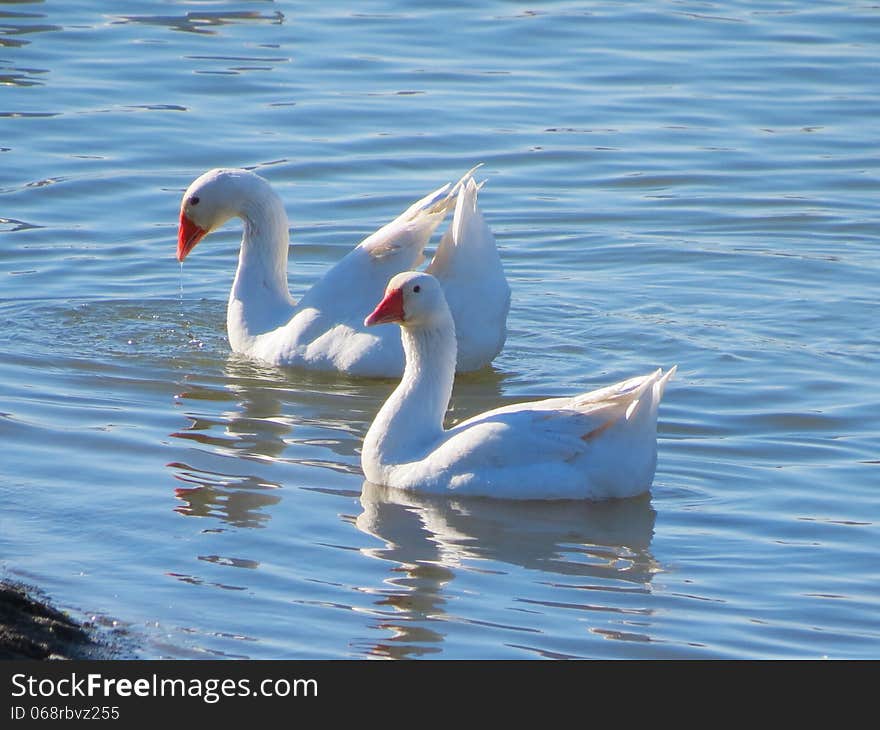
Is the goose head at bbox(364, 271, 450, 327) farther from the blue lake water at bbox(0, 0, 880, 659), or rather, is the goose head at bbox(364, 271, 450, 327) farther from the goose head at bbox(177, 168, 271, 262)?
the goose head at bbox(177, 168, 271, 262)

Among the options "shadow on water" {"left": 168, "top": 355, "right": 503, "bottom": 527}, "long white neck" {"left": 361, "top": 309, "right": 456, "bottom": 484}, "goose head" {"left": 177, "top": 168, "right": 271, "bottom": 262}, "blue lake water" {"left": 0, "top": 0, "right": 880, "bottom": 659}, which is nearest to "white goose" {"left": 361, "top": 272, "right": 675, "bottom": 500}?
"long white neck" {"left": 361, "top": 309, "right": 456, "bottom": 484}

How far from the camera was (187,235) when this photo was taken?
11117 millimetres

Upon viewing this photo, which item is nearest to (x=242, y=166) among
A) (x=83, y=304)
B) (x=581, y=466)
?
(x=83, y=304)

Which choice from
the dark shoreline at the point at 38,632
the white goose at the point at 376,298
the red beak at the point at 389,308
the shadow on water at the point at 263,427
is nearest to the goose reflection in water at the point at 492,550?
the shadow on water at the point at 263,427

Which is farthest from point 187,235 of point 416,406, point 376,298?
point 416,406

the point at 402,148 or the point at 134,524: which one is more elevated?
the point at 402,148

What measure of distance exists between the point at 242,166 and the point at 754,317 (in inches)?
199

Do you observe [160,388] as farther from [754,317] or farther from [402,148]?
[402,148]

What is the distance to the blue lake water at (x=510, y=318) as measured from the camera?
703cm

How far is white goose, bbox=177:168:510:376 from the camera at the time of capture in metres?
10.1

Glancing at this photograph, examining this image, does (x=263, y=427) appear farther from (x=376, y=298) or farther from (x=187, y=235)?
(x=187, y=235)

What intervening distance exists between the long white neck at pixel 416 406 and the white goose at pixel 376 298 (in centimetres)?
130

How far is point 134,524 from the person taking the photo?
7.77 meters
